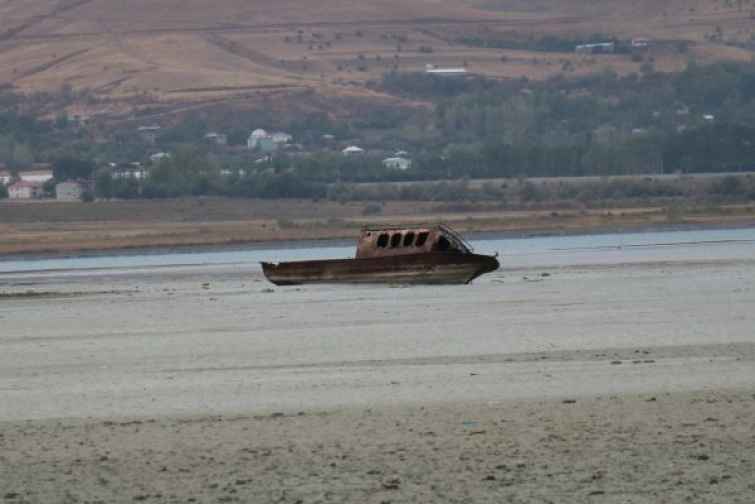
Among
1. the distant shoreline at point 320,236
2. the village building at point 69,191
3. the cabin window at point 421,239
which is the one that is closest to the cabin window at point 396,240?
the cabin window at point 421,239

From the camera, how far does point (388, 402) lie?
2219 centimetres

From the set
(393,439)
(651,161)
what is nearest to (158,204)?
(651,161)

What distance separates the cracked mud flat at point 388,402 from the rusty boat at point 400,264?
716 centimetres

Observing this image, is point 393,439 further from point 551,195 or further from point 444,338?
point 551,195

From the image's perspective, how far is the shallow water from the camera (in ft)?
203

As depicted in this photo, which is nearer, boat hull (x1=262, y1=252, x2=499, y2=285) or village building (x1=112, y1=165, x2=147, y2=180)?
boat hull (x1=262, y1=252, x2=499, y2=285)

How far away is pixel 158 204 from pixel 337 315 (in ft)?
297

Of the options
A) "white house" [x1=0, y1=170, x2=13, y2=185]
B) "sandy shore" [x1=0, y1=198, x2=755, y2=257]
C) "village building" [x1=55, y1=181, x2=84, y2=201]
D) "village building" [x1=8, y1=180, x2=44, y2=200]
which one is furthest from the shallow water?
"white house" [x1=0, y1=170, x2=13, y2=185]

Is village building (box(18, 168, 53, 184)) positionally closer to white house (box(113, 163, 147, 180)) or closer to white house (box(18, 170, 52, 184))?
white house (box(18, 170, 52, 184))

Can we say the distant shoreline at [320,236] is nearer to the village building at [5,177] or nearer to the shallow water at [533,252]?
the shallow water at [533,252]

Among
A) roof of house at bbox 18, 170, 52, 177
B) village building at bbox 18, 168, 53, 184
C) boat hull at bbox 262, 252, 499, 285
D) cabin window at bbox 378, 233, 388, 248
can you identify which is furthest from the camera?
roof of house at bbox 18, 170, 52, 177

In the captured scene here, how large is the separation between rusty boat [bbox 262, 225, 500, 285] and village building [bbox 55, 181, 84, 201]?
9073 cm

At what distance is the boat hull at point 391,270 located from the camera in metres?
47.1

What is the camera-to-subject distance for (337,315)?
37.5m
